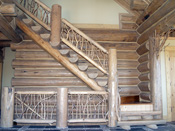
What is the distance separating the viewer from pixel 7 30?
18.2 ft

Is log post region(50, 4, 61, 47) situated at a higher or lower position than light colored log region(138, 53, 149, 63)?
higher

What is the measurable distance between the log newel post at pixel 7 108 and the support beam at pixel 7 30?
1.88 meters

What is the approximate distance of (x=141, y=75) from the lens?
6855mm

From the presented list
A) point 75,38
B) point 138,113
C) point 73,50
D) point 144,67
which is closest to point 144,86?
point 144,67

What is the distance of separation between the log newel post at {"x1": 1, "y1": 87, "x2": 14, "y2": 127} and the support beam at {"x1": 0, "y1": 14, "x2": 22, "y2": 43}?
1882mm

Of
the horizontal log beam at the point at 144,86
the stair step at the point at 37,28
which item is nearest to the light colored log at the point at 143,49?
the horizontal log beam at the point at 144,86

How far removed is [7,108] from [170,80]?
5.91m

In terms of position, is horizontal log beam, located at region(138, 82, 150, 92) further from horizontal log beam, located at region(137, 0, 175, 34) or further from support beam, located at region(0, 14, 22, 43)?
support beam, located at region(0, 14, 22, 43)

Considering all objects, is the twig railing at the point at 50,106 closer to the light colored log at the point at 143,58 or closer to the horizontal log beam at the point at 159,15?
the light colored log at the point at 143,58

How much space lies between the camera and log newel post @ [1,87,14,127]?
4.89m

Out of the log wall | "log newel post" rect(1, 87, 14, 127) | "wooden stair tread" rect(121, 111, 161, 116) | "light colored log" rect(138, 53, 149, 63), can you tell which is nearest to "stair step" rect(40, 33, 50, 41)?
the log wall

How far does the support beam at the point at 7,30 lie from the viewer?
4966 millimetres

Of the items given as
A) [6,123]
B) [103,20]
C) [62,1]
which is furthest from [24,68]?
[103,20]

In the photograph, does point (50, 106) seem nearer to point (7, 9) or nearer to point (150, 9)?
point (7, 9)
